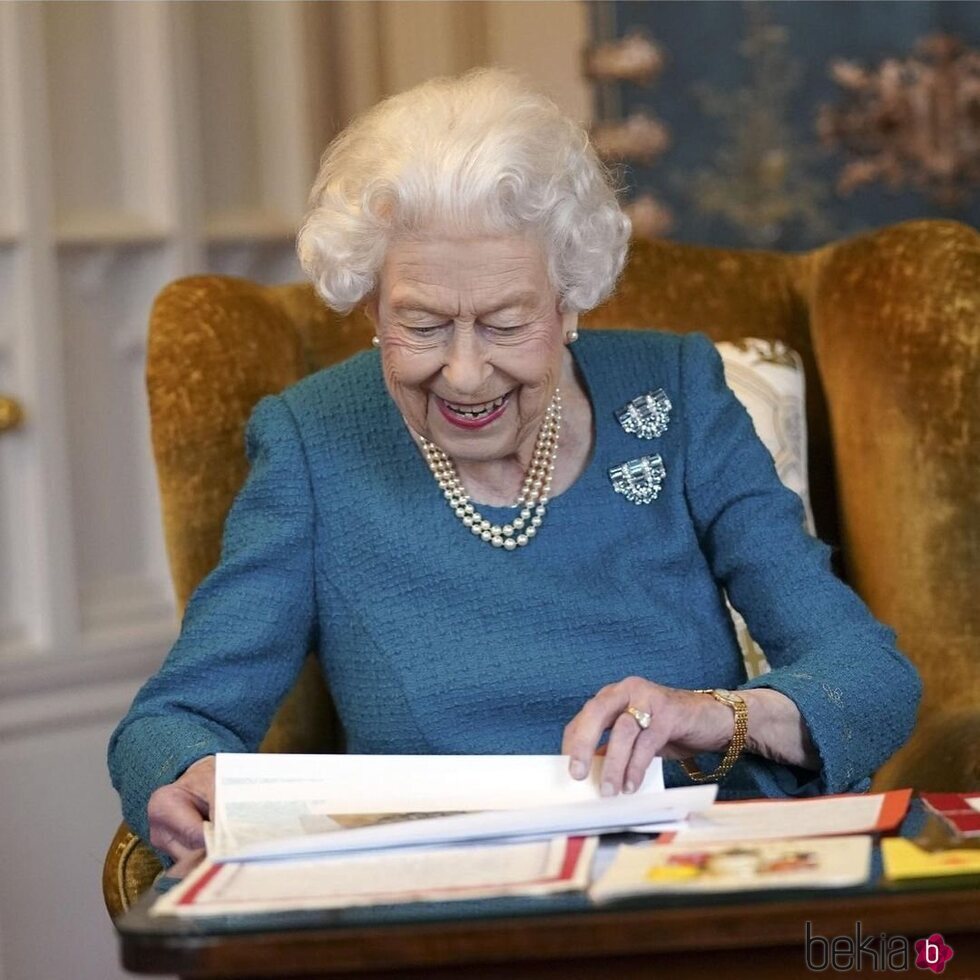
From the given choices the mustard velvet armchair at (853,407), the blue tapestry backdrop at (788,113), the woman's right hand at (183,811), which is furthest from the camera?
the blue tapestry backdrop at (788,113)

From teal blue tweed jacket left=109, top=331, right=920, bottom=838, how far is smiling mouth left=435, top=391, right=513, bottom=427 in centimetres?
15

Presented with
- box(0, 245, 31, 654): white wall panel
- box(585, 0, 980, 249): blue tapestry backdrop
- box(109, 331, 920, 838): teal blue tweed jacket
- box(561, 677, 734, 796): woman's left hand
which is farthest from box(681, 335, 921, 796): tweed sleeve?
box(585, 0, 980, 249): blue tapestry backdrop

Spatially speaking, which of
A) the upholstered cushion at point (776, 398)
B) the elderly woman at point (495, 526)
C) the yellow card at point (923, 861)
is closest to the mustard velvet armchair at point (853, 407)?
the upholstered cushion at point (776, 398)

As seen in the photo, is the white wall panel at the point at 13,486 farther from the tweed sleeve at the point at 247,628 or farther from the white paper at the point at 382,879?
the white paper at the point at 382,879

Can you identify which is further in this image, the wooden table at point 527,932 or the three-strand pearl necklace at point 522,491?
the three-strand pearl necklace at point 522,491

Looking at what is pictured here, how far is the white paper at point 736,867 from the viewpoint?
40.6 inches

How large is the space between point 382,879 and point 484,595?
631 mm

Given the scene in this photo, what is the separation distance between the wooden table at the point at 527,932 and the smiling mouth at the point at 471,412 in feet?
2.20

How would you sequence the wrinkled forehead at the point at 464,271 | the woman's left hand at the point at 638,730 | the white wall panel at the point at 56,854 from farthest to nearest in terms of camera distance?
the white wall panel at the point at 56,854 < the wrinkled forehead at the point at 464,271 < the woman's left hand at the point at 638,730

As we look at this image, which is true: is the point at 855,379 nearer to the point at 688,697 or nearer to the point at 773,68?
the point at 688,697

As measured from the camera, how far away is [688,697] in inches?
55.0

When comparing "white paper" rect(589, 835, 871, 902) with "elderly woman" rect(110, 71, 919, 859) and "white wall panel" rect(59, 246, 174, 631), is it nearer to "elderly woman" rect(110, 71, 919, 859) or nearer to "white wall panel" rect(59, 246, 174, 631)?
"elderly woman" rect(110, 71, 919, 859)

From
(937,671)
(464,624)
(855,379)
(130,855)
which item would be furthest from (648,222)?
(130,855)

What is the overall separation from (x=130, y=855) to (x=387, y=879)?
633mm
